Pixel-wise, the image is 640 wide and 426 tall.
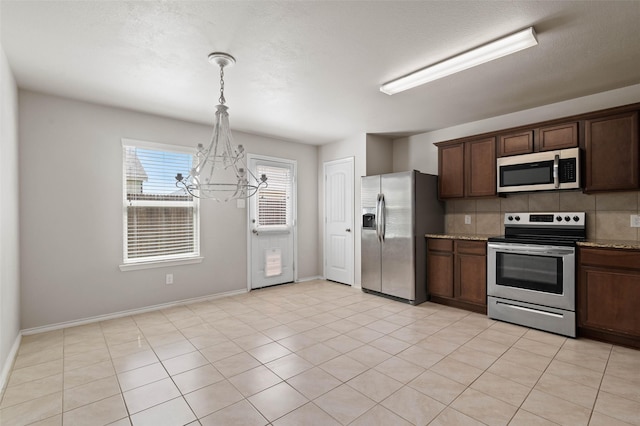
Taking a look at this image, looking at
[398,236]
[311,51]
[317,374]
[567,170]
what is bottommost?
[317,374]

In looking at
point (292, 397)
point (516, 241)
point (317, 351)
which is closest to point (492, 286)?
point (516, 241)

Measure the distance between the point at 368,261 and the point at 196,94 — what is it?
324 cm

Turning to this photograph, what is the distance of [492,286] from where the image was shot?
359 cm

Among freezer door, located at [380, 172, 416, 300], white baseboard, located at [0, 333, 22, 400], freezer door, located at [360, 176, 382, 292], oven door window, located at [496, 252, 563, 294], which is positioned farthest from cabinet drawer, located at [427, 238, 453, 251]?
white baseboard, located at [0, 333, 22, 400]

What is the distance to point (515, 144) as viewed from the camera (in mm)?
3650

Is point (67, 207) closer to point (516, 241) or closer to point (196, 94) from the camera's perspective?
point (196, 94)

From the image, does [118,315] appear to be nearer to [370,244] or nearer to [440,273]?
[370,244]

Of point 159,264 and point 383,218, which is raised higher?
point 383,218

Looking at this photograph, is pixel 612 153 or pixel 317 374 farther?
pixel 612 153

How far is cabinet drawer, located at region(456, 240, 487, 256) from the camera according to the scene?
12.2 feet

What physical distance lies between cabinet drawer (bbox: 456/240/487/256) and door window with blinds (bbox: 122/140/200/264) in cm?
358

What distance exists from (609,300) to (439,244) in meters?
1.74

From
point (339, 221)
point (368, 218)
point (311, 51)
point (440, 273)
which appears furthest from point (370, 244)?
point (311, 51)

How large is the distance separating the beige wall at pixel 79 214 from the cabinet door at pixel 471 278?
352 cm
